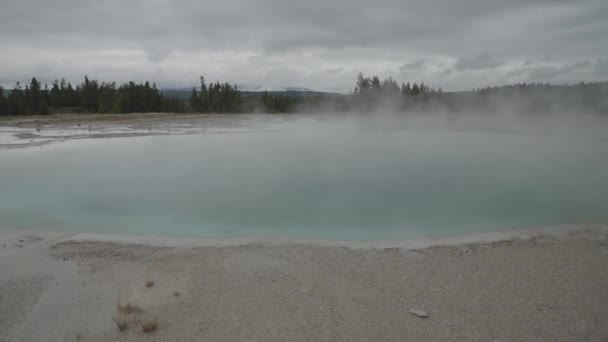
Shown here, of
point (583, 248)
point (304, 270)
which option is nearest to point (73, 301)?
point (304, 270)

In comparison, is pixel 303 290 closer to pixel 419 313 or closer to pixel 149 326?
pixel 419 313

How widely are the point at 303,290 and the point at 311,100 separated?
191ft

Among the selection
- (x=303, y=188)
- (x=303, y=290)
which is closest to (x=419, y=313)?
(x=303, y=290)

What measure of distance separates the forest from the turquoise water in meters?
29.5

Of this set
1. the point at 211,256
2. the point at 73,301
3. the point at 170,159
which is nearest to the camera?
the point at 73,301

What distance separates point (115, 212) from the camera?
758 centimetres

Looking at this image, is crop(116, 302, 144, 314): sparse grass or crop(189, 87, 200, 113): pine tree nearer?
crop(116, 302, 144, 314): sparse grass

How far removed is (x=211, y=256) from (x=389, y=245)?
8.00ft

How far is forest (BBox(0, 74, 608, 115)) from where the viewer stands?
4112cm

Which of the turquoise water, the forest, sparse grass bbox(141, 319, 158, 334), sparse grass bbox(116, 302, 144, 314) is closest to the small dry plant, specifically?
sparse grass bbox(116, 302, 144, 314)

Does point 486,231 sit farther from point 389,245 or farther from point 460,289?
point 460,289

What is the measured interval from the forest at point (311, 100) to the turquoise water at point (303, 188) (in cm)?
2954

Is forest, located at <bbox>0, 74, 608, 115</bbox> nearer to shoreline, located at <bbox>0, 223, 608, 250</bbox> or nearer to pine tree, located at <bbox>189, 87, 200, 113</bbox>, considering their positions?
pine tree, located at <bbox>189, 87, 200, 113</bbox>

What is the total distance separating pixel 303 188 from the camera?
9531mm
